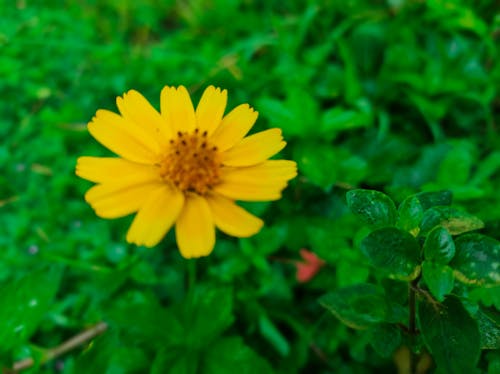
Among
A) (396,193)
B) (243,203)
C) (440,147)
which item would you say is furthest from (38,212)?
(440,147)

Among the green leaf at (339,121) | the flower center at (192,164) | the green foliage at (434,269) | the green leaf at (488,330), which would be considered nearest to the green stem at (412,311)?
the green foliage at (434,269)

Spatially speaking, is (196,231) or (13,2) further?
(13,2)

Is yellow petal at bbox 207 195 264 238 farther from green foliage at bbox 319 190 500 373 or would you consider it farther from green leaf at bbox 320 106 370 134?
green leaf at bbox 320 106 370 134

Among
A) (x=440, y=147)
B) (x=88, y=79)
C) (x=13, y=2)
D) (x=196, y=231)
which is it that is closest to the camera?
(x=196, y=231)

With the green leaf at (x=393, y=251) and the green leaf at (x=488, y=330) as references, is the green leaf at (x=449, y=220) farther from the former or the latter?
the green leaf at (x=488, y=330)

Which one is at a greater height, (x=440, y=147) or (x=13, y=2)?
(x=13, y=2)

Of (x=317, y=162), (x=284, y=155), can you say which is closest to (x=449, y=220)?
(x=317, y=162)

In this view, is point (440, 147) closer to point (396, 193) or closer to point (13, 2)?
point (396, 193)
